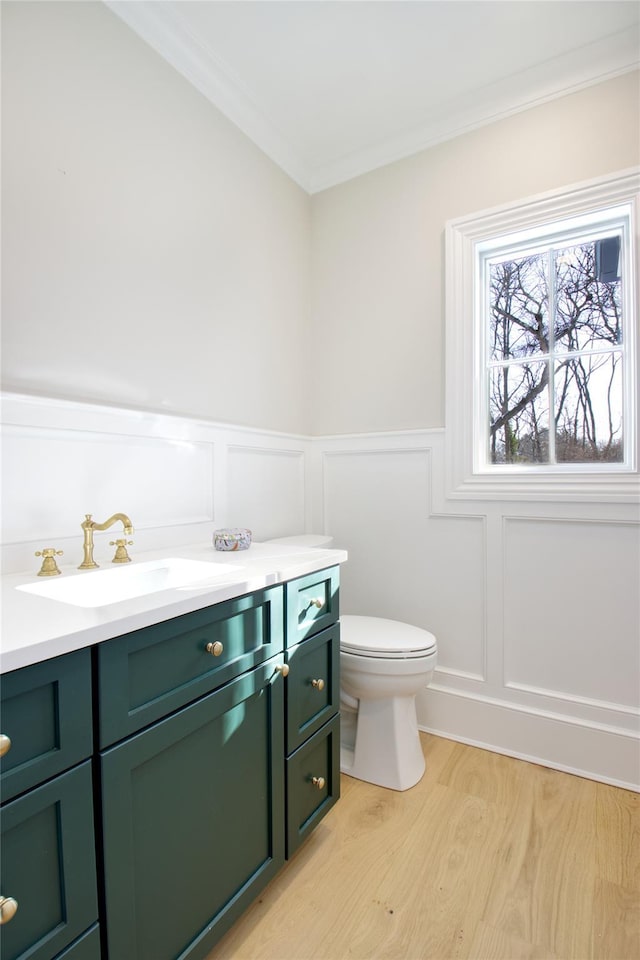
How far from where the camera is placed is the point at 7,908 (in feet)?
2.09

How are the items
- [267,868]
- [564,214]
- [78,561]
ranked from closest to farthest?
[267,868], [78,561], [564,214]

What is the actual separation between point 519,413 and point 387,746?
143 centimetres

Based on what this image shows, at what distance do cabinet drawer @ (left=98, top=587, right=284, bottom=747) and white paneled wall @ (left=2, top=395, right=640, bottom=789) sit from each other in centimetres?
59

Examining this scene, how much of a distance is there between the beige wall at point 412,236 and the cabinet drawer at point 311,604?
0.99m

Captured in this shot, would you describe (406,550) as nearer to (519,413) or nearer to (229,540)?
(519,413)

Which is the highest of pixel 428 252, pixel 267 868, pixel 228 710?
pixel 428 252

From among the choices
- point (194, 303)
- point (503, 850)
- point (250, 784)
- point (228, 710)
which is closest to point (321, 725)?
point (250, 784)

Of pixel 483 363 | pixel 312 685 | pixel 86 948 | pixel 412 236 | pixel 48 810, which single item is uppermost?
pixel 412 236

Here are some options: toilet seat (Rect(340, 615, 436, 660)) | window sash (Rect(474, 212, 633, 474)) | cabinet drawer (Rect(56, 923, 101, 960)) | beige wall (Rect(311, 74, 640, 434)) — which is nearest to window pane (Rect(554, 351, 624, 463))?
window sash (Rect(474, 212, 633, 474))

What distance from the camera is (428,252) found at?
2.11m

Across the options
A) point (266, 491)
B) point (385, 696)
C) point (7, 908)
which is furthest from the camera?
point (266, 491)

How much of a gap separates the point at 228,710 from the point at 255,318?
1.61 meters

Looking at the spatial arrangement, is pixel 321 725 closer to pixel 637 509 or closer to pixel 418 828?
pixel 418 828

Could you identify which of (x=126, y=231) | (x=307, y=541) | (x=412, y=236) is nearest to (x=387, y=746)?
(x=307, y=541)
